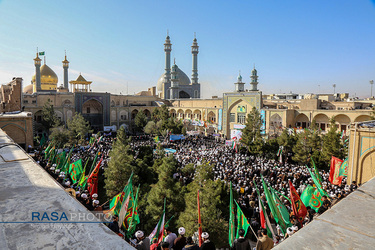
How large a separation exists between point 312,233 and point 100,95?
32744 millimetres

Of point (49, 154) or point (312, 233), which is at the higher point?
point (312, 233)

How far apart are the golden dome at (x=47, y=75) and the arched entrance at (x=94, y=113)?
7.21 meters

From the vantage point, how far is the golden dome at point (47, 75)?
113 ft

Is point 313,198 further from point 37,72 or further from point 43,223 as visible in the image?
point 37,72

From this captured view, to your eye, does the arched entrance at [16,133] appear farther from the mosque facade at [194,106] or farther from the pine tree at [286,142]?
the mosque facade at [194,106]

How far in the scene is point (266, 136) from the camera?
76.8ft

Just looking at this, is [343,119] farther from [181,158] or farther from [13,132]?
[13,132]

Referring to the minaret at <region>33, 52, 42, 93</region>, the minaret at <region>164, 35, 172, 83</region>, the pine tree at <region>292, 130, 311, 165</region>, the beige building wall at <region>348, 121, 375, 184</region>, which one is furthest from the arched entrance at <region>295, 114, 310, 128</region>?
the minaret at <region>33, 52, 42, 93</region>

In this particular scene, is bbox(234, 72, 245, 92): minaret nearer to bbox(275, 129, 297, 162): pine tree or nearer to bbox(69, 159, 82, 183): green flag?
bbox(275, 129, 297, 162): pine tree

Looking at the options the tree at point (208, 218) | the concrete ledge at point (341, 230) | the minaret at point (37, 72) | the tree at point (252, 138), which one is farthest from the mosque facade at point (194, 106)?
the concrete ledge at point (341, 230)

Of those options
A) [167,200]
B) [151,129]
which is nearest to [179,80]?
[151,129]

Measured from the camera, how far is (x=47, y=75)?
114ft

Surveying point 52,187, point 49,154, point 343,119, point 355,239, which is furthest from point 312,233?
point 343,119

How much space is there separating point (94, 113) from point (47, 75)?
970 centimetres
